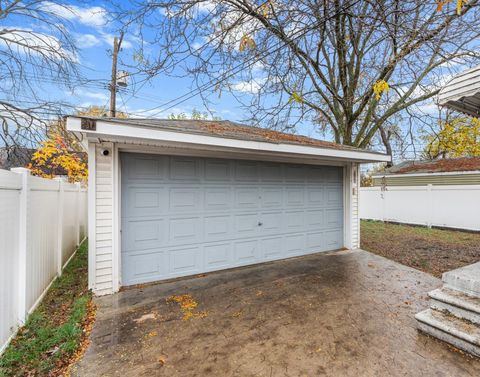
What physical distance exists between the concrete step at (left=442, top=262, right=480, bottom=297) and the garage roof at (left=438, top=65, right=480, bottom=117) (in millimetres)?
1999

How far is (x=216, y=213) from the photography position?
4.97 metres

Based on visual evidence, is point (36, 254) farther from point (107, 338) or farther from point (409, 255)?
point (409, 255)

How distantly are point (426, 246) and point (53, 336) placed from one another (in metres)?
8.82

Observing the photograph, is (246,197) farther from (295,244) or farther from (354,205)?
(354,205)

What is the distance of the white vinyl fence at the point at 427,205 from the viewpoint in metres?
9.74

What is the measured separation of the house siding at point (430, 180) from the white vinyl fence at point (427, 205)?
4.37 feet

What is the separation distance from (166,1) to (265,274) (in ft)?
14.9

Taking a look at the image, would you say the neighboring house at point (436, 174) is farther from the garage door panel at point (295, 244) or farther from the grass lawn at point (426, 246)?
the garage door panel at point (295, 244)

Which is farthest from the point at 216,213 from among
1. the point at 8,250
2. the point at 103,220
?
the point at 8,250

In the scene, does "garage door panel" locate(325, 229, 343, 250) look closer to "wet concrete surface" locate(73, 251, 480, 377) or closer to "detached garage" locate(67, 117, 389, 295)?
"detached garage" locate(67, 117, 389, 295)

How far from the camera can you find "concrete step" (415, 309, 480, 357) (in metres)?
2.48

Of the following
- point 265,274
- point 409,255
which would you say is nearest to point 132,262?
point 265,274

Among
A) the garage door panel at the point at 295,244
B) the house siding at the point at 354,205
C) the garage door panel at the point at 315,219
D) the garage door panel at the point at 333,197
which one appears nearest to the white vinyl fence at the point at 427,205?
the house siding at the point at 354,205

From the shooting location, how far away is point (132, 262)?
429 cm
